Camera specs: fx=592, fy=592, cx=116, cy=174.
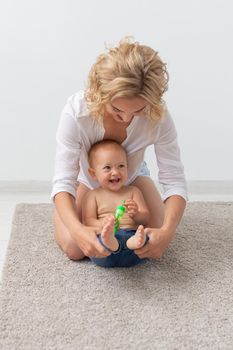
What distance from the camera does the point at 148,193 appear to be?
1742mm

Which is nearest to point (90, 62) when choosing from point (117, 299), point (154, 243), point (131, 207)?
point (131, 207)

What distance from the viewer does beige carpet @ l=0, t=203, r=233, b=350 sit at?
4.29ft

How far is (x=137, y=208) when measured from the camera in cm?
163

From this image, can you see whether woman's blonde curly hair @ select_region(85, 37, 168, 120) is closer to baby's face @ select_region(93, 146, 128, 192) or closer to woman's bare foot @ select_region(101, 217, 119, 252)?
baby's face @ select_region(93, 146, 128, 192)

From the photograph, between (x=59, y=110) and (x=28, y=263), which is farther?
(x=59, y=110)

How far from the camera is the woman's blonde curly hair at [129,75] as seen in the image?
136cm

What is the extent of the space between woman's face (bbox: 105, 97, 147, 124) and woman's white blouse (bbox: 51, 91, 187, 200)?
0.13 m

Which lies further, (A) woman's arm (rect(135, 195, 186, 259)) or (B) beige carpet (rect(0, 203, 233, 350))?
(A) woman's arm (rect(135, 195, 186, 259))

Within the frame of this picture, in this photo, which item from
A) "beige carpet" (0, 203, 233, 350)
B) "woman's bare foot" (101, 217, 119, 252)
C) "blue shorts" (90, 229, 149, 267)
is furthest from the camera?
"blue shorts" (90, 229, 149, 267)

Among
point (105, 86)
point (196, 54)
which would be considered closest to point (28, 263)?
point (105, 86)

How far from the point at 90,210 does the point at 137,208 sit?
131 mm

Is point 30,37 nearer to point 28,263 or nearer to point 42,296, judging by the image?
point 28,263

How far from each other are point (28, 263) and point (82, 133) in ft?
1.28

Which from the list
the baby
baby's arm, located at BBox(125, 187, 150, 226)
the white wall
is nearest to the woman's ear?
the baby
